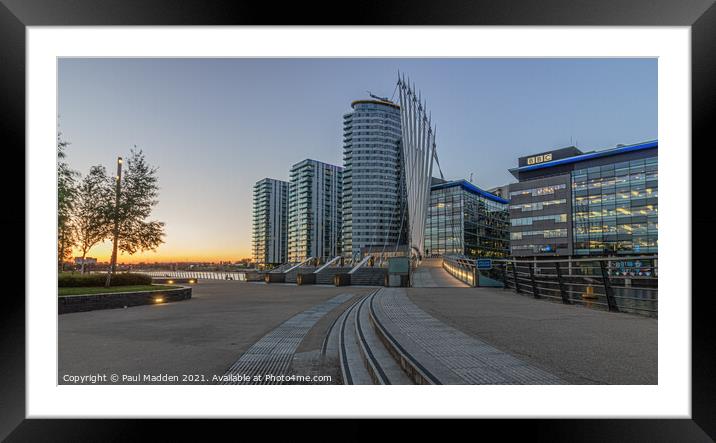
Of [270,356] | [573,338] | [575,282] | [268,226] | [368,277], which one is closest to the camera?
[573,338]

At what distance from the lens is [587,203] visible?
70562 mm

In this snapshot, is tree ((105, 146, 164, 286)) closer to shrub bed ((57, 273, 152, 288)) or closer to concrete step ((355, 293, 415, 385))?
shrub bed ((57, 273, 152, 288))

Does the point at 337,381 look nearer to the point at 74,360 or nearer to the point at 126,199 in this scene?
the point at 74,360

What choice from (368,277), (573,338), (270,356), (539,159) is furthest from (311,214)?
(573,338)

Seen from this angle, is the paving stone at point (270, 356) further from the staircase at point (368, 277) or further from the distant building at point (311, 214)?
the distant building at point (311, 214)

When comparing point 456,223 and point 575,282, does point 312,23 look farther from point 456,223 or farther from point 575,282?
point 456,223

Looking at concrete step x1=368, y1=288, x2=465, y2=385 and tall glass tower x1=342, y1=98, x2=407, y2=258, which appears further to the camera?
tall glass tower x1=342, y1=98, x2=407, y2=258

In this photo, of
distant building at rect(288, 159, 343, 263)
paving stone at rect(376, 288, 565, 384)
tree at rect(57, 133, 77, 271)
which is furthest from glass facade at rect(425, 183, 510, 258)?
paving stone at rect(376, 288, 565, 384)

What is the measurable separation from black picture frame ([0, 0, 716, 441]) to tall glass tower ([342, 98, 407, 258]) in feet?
440

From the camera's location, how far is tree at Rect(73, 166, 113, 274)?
52.9 feet

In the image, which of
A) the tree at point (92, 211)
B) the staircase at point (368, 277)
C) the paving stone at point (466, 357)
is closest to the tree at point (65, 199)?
the tree at point (92, 211)

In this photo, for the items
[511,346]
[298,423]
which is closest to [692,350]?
[511,346]

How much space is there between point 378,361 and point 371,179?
455 feet

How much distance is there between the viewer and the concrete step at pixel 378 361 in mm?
4027
